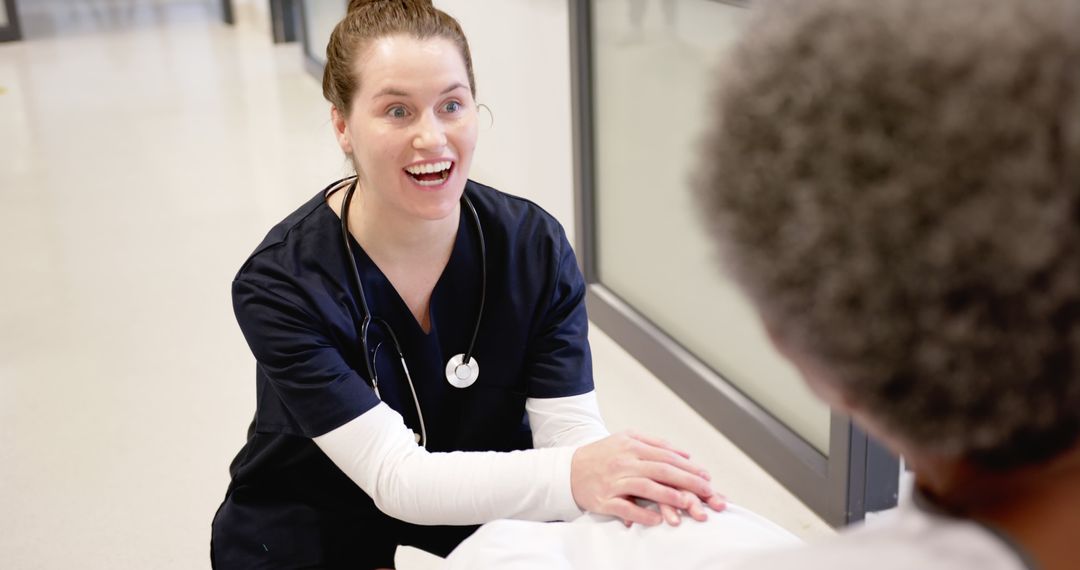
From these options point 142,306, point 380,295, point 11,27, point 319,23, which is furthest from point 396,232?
point 11,27

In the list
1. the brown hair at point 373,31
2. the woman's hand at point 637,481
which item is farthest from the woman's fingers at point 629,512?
the brown hair at point 373,31

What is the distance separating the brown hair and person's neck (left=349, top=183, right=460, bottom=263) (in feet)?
0.49

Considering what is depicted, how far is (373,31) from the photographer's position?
1.56 meters

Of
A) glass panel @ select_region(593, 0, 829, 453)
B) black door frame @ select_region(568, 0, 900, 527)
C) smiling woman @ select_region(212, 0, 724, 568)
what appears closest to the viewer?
smiling woman @ select_region(212, 0, 724, 568)

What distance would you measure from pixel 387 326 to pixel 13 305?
6.89 ft

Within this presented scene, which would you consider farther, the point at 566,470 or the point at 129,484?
the point at 129,484

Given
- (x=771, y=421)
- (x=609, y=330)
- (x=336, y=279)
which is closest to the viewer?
(x=336, y=279)

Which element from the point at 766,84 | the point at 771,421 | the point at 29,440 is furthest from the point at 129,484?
the point at 766,84

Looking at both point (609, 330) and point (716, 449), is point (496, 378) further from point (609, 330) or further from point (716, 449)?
point (609, 330)

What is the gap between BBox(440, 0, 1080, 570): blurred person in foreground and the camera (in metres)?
0.54

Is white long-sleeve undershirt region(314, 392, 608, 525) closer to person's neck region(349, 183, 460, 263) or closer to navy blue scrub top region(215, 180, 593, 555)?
navy blue scrub top region(215, 180, 593, 555)

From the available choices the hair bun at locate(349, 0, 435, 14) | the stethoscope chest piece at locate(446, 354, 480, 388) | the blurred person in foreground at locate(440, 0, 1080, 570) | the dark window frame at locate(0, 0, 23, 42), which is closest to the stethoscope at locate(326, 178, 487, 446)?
the stethoscope chest piece at locate(446, 354, 480, 388)

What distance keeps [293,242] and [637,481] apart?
1.88 feet

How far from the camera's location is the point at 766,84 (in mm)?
604
